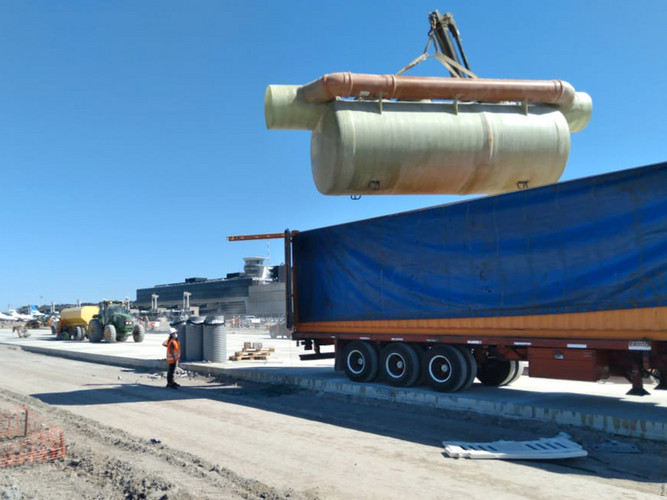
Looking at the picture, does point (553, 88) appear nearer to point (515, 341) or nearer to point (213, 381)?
point (515, 341)

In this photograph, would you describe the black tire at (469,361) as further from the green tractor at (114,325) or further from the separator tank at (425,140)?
the green tractor at (114,325)

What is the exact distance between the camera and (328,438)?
9.00 m

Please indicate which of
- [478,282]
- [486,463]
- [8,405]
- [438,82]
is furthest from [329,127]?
[8,405]

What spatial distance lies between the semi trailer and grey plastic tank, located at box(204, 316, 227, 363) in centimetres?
526

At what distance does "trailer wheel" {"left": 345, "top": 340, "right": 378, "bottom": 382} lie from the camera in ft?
44.3

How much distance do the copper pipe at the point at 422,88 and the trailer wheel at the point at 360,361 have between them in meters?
5.92

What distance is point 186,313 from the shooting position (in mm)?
57688

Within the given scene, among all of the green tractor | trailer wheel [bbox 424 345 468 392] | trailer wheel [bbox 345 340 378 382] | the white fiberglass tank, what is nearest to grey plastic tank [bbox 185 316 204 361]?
trailer wheel [bbox 345 340 378 382]

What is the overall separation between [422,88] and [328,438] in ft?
19.9

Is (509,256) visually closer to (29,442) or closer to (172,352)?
(29,442)

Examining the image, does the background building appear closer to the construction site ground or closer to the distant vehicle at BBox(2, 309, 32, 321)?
the distant vehicle at BBox(2, 309, 32, 321)

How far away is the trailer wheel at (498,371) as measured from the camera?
12.9 meters

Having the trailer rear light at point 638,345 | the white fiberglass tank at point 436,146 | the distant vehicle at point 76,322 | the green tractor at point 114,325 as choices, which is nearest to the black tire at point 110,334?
the green tractor at point 114,325

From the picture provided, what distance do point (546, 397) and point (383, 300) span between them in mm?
3847
